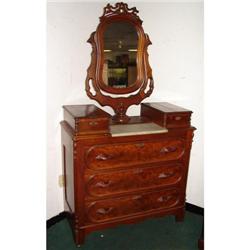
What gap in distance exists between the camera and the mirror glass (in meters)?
2.37

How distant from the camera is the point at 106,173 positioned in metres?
2.17

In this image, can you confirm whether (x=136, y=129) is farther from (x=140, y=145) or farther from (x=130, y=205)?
(x=130, y=205)

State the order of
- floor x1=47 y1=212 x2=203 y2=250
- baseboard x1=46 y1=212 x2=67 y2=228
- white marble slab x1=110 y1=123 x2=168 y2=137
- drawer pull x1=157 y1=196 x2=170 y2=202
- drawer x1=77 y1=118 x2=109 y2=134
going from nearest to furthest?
drawer x1=77 y1=118 x2=109 y2=134 → white marble slab x1=110 y1=123 x2=168 y2=137 → floor x1=47 y1=212 x2=203 y2=250 → drawer pull x1=157 y1=196 x2=170 y2=202 → baseboard x1=46 y1=212 x2=67 y2=228

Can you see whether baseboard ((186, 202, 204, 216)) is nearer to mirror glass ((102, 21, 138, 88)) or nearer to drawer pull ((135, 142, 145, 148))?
drawer pull ((135, 142, 145, 148))

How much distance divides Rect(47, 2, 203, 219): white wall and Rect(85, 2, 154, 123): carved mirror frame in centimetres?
11

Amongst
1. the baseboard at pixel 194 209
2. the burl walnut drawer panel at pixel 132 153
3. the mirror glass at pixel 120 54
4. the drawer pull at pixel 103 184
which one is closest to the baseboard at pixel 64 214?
the baseboard at pixel 194 209

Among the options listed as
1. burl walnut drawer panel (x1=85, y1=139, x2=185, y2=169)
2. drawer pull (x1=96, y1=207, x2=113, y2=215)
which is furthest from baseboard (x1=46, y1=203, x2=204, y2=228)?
burl walnut drawer panel (x1=85, y1=139, x2=185, y2=169)

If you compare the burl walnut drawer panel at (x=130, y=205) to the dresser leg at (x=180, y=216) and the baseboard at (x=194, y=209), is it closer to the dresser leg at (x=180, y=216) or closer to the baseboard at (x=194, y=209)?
the dresser leg at (x=180, y=216)

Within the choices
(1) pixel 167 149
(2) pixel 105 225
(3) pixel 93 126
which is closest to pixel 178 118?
(1) pixel 167 149

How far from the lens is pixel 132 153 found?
7.25 ft

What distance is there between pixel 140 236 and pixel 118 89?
125cm
